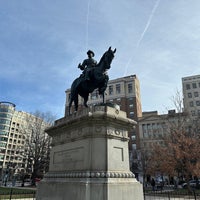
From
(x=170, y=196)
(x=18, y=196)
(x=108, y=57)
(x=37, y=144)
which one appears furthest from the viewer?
(x=37, y=144)

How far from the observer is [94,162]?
6996 mm

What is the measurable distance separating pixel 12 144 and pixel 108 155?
120 m

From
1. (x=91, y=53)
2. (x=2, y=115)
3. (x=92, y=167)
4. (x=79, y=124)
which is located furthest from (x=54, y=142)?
(x=2, y=115)

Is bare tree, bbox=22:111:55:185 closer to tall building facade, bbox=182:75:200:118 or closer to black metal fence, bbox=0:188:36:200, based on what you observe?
black metal fence, bbox=0:188:36:200

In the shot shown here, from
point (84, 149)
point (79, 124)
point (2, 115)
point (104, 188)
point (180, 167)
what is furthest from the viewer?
point (2, 115)

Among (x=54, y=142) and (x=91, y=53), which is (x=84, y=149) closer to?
(x=54, y=142)

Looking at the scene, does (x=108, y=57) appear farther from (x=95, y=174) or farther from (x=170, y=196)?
(x=170, y=196)

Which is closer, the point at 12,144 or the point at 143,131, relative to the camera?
the point at 143,131

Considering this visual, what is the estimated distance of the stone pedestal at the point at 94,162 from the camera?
21.5 ft

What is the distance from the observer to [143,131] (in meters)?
76.5

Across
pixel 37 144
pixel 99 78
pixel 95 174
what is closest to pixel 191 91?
pixel 37 144

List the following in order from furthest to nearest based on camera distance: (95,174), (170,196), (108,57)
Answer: (170,196)
(108,57)
(95,174)

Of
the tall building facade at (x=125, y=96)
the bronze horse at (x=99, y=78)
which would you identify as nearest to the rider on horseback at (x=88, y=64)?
the bronze horse at (x=99, y=78)

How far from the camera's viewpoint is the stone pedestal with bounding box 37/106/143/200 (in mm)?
6555
